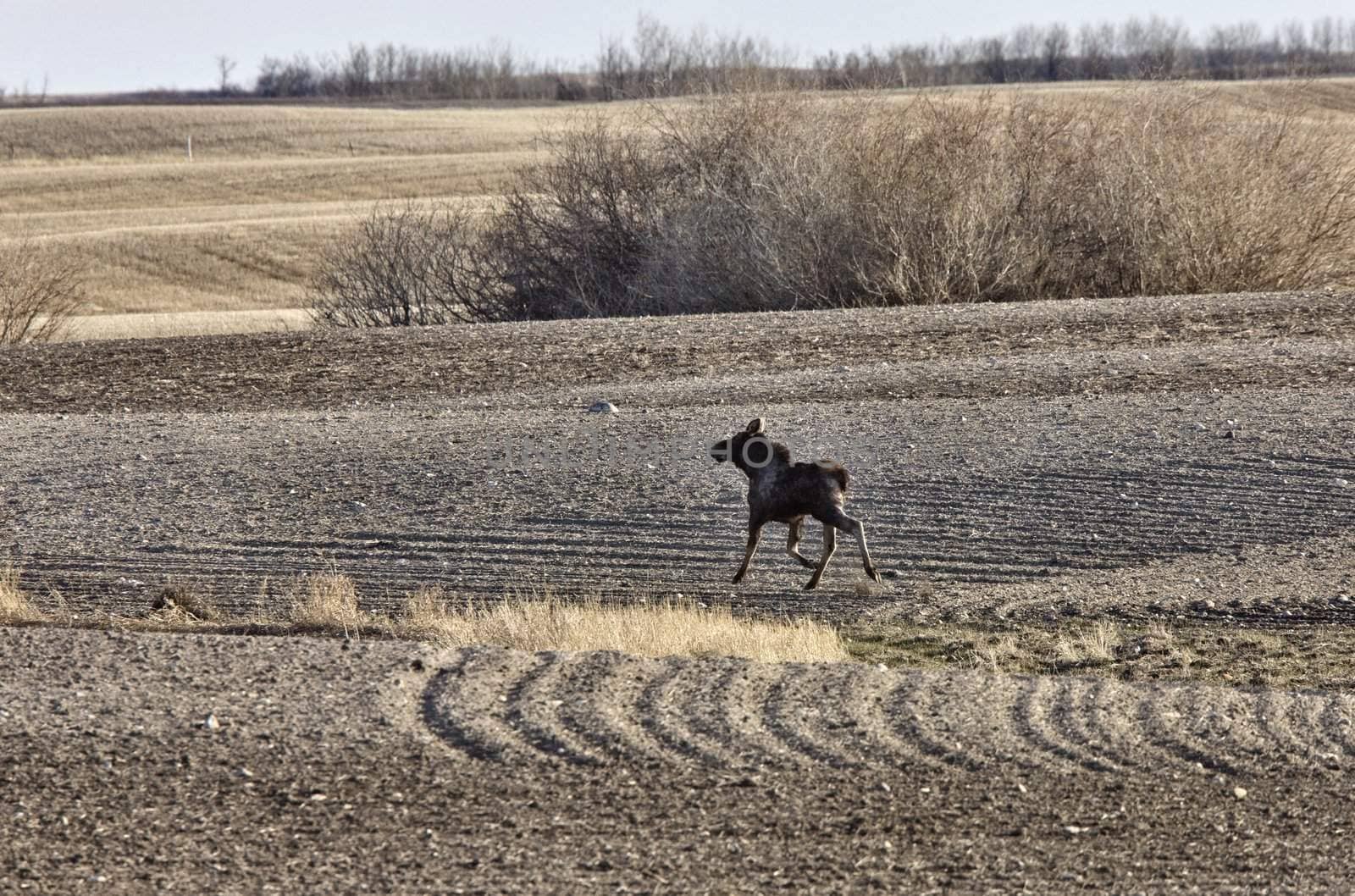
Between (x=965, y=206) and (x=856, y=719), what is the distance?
65.6ft

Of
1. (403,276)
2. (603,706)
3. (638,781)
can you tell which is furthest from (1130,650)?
(403,276)

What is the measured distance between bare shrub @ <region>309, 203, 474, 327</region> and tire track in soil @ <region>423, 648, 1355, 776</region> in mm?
23812

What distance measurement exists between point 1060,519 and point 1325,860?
6.23 m

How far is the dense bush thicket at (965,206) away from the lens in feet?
85.2

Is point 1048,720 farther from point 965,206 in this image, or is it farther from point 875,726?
point 965,206

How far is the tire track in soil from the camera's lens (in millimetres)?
6488

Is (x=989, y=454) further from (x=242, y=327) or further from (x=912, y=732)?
(x=242, y=327)

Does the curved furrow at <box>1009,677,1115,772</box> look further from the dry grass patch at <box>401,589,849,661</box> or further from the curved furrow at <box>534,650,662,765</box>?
the curved furrow at <box>534,650,662,765</box>

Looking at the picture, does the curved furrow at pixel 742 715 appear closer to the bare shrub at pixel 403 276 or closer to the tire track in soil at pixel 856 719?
the tire track in soil at pixel 856 719

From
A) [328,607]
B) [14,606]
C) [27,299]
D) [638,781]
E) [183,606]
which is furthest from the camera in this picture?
[27,299]

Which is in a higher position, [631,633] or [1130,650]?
[631,633]

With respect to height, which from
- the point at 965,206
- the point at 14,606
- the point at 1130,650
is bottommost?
the point at 1130,650

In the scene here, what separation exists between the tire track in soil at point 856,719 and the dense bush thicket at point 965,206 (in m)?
18.5

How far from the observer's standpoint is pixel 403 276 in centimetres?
3141
